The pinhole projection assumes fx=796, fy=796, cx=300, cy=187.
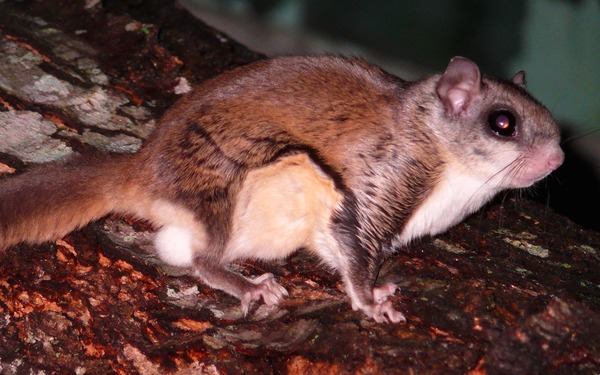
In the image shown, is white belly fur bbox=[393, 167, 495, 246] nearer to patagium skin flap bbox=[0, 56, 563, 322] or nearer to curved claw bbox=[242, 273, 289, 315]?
patagium skin flap bbox=[0, 56, 563, 322]

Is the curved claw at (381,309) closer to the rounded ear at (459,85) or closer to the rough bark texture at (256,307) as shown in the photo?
the rough bark texture at (256,307)

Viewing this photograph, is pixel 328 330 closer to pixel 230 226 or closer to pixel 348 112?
pixel 230 226

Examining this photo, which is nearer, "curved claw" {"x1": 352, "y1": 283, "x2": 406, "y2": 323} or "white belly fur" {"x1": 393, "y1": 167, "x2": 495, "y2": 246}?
"curved claw" {"x1": 352, "y1": 283, "x2": 406, "y2": 323}

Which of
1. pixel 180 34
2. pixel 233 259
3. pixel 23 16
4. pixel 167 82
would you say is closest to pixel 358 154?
pixel 233 259

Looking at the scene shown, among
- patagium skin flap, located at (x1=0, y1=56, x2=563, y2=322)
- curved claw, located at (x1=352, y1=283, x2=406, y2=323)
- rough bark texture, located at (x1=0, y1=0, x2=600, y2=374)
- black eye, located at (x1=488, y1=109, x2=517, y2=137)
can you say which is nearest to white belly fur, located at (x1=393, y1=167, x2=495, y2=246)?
patagium skin flap, located at (x1=0, y1=56, x2=563, y2=322)

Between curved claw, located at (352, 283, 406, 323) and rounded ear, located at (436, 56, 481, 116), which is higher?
rounded ear, located at (436, 56, 481, 116)

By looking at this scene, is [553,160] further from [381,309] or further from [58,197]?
[58,197]

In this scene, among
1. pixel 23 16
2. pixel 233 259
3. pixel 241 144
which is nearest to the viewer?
pixel 241 144

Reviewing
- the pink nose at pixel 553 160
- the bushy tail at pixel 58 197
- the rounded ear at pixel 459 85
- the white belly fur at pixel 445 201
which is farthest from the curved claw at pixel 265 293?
the pink nose at pixel 553 160

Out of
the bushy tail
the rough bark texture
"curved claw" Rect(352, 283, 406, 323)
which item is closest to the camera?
the rough bark texture
